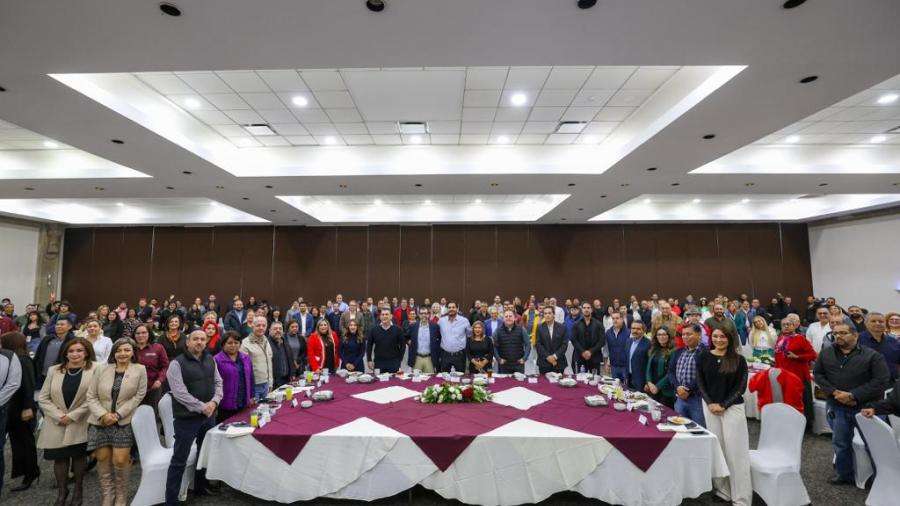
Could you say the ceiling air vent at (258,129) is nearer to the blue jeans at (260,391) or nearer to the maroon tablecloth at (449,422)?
the blue jeans at (260,391)

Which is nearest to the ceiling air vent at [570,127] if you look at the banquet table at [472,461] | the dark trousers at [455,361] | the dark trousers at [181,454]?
the dark trousers at [455,361]

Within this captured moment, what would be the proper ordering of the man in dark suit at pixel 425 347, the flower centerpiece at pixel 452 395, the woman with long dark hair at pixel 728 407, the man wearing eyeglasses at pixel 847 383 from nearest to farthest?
1. the woman with long dark hair at pixel 728 407
2. the man wearing eyeglasses at pixel 847 383
3. the flower centerpiece at pixel 452 395
4. the man in dark suit at pixel 425 347

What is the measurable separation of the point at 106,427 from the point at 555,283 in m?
12.7

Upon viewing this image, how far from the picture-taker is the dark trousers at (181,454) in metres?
3.39

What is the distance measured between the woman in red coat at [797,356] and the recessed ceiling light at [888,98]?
3.60m

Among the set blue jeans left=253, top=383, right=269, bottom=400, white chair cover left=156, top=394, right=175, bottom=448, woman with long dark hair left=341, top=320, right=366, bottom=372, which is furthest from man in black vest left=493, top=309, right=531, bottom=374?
white chair cover left=156, top=394, right=175, bottom=448

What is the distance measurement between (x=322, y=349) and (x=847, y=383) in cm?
618

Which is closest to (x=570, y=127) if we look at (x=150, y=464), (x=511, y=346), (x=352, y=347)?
(x=511, y=346)

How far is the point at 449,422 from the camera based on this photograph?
3.59 metres

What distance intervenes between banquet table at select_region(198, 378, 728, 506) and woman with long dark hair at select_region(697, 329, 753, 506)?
27cm

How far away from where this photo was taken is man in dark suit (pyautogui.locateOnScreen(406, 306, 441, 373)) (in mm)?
6555

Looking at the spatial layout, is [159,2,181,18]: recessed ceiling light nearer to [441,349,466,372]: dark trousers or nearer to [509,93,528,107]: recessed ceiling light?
[509,93,528,107]: recessed ceiling light

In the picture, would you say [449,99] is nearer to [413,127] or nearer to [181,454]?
[413,127]

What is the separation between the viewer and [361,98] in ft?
19.3
